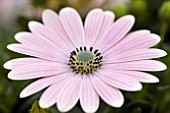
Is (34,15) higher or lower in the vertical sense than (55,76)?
higher

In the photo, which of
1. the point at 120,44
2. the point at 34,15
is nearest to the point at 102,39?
the point at 120,44

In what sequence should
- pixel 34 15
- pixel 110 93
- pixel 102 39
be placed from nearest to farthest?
pixel 110 93 → pixel 102 39 → pixel 34 15

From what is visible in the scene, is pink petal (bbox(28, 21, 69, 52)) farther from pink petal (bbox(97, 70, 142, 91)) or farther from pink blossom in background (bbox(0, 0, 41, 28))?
pink blossom in background (bbox(0, 0, 41, 28))

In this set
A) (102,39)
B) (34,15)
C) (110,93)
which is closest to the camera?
(110,93)

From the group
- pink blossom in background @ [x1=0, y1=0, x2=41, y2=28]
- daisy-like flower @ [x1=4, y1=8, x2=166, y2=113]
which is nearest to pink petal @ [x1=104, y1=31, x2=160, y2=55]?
daisy-like flower @ [x1=4, y1=8, x2=166, y2=113]

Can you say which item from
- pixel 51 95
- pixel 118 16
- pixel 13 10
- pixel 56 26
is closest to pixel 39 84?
pixel 51 95

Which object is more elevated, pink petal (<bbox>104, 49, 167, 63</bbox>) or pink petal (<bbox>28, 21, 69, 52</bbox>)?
pink petal (<bbox>28, 21, 69, 52</bbox>)

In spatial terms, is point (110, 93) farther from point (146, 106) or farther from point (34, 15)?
point (34, 15)

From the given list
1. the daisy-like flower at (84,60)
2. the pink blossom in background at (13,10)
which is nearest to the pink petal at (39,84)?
the daisy-like flower at (84,60)
